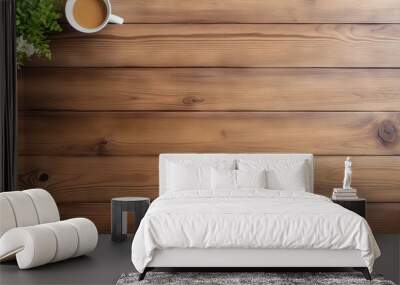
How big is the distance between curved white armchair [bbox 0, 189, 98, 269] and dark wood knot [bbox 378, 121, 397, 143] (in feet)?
8.97

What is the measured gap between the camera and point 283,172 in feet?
17.3

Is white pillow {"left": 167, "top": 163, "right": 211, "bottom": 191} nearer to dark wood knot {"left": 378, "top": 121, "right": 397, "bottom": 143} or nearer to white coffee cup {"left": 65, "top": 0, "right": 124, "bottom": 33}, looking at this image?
white coffee cup {"left": 65, "top": 0, "right": 124, "bottom": 33}

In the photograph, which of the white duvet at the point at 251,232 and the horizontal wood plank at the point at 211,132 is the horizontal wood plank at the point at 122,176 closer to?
the horizontal wood plank at the point at 211,132

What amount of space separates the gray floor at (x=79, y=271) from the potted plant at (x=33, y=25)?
184 centimetres

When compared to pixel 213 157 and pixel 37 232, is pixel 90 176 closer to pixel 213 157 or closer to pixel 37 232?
pixel 213 157

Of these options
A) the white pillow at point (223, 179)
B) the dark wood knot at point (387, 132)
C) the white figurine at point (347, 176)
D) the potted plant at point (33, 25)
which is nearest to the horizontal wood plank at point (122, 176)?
the dark wood knot at point (387, 132)

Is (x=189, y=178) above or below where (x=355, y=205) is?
above

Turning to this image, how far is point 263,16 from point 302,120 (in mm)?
995

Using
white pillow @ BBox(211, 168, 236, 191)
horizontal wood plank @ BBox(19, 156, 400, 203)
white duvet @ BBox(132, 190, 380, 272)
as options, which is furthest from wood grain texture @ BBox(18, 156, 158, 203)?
white duvet @ BBox(132, 190, 380, 272)

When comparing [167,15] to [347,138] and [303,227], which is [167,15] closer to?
[347,138]

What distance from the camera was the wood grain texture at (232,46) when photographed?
222 inches

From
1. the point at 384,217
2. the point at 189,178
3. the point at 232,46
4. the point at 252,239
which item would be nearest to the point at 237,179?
the point at 189,178

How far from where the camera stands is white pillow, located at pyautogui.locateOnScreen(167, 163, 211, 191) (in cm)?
523

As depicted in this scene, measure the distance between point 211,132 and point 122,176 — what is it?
0.90 metres
